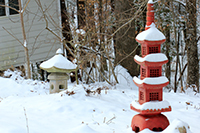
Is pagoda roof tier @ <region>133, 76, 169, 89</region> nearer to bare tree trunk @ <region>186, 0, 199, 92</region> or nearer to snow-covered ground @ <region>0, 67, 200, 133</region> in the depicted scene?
snow-covered ground @ <region>0, 67, 200, 133</region>

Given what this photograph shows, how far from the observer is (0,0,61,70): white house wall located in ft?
36.1

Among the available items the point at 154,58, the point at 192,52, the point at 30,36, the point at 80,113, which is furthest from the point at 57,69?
the point at 192,52

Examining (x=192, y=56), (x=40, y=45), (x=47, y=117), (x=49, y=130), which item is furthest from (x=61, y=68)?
(x=192, y=56)

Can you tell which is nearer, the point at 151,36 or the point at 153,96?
the point at 151,36

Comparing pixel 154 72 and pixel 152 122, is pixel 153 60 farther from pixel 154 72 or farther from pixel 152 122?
pixel 152 122

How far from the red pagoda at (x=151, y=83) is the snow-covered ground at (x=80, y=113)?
0.24 m

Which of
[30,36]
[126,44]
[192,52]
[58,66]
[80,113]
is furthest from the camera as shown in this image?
[30,36]

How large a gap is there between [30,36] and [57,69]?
16.0 feet

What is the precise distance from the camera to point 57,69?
731cm

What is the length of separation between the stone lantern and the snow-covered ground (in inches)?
35.0

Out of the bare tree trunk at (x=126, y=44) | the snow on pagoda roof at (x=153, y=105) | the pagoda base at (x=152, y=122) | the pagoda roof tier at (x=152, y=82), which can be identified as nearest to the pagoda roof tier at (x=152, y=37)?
the pagoda roof tier at (x=152, y=82)

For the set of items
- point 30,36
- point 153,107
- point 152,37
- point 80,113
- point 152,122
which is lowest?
point 80,113

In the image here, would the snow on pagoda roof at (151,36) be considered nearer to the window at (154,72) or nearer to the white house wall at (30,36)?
the window at (154,72)

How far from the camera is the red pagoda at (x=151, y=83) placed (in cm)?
431
